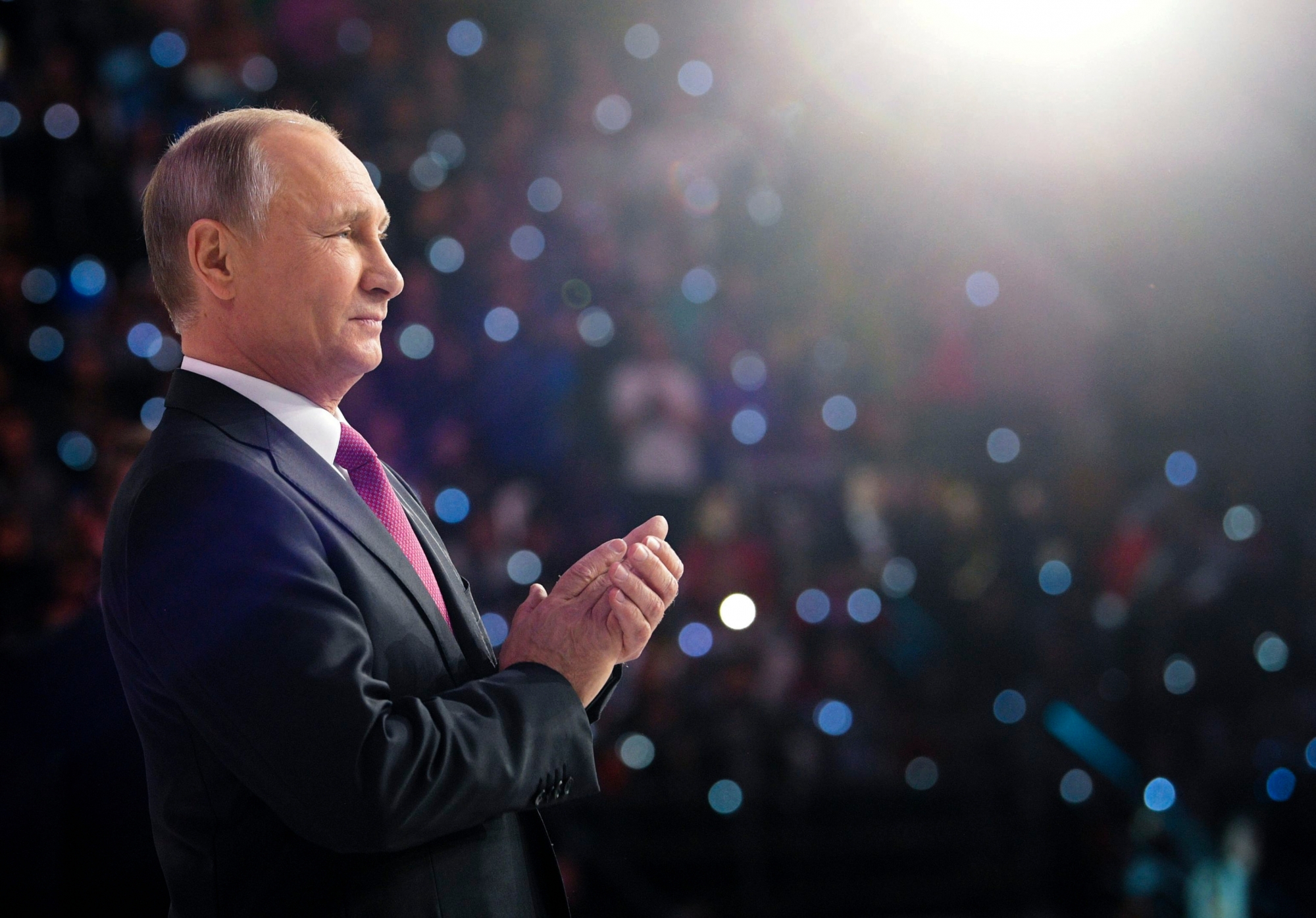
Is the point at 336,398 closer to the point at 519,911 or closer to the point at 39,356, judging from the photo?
the point at 519,911

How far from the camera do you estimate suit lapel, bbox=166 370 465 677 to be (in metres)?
1.02

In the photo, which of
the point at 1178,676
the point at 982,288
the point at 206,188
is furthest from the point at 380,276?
the point at 982,288

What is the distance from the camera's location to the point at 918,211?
209 inches

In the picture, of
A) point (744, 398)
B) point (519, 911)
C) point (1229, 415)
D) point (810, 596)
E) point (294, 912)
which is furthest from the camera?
point (1229, 415)

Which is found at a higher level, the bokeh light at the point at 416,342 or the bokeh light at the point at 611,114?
the bokeh light at the point at 611,114

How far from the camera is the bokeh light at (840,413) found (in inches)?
191

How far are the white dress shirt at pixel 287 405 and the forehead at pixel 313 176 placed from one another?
169 mm

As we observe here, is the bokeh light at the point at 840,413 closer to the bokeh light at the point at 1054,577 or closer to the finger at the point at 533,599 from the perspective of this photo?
the bokeh light at the point at 1054,577

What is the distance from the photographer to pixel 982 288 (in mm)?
5352

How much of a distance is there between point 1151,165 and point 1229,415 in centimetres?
131

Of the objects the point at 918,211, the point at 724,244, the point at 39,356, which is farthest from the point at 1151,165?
the point at 39,356

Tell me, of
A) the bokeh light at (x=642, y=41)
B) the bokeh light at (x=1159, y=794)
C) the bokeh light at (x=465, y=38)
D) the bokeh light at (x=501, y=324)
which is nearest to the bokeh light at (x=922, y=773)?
the bokeh light at (x=1159, y=794)

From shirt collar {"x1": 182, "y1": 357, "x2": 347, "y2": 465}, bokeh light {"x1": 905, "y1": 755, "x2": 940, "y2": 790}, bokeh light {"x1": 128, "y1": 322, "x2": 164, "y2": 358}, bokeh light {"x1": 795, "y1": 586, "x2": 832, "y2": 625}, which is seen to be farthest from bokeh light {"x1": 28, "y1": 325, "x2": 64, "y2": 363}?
shirt collar {"x1": 182, "y1": 357, "x2": 347, "y2": 465}

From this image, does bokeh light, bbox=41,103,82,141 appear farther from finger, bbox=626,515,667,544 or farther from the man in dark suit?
finger, bbox=626,515,667,544
